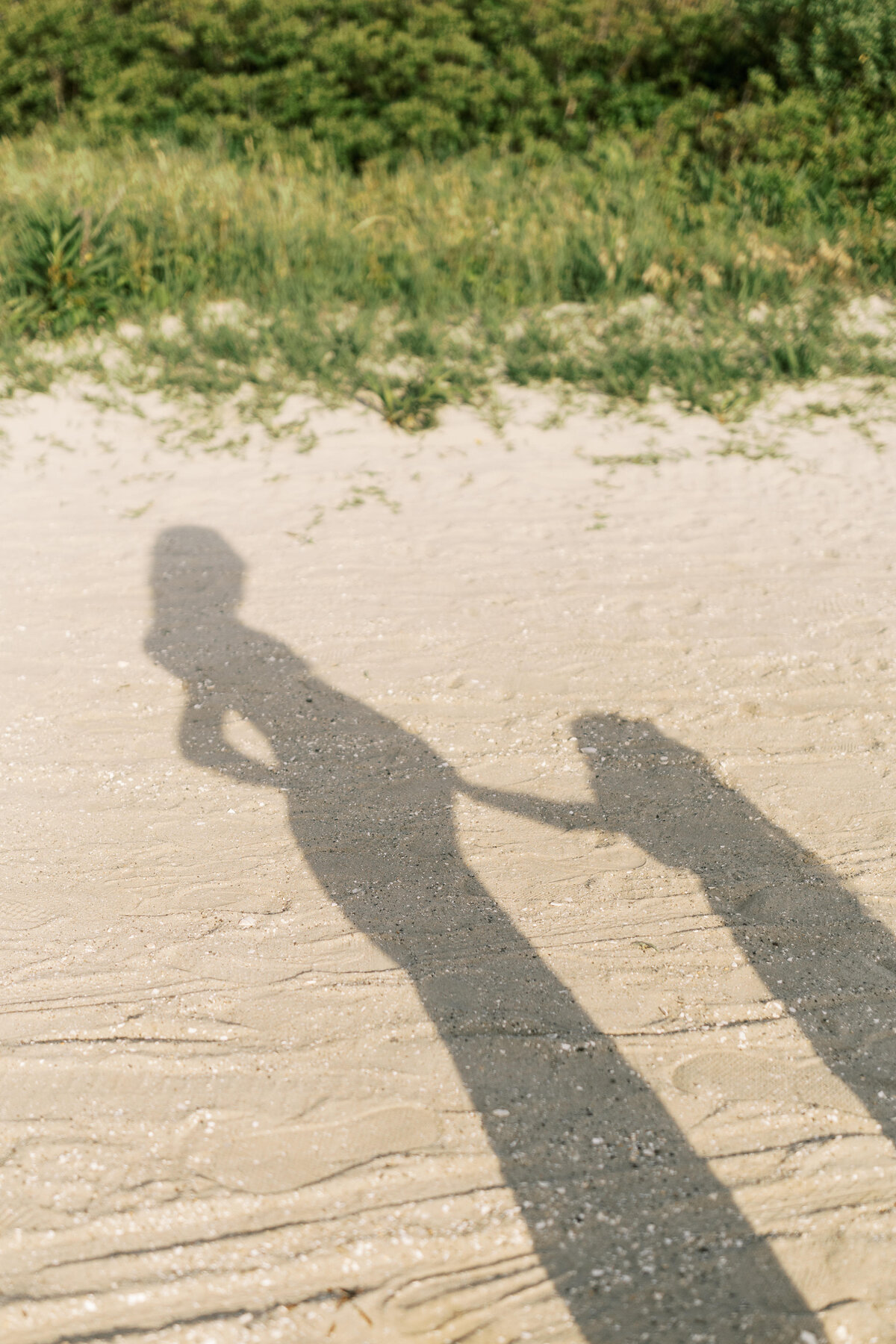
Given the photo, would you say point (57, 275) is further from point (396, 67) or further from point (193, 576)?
point (396, 67)

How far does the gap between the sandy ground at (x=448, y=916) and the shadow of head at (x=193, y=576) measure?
25 mm

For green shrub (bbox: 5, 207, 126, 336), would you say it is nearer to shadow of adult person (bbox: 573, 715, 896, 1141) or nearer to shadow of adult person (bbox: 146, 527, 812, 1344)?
shadow of adult person (bbox: 146, 527, 812, 1344)

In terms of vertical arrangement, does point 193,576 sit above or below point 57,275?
below

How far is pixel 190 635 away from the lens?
4875 millimetres

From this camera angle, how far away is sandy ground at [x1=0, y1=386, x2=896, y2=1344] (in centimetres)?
224

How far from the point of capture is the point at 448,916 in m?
3.25

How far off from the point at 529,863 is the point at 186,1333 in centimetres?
173

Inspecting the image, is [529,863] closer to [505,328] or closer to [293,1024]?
[293,1024]

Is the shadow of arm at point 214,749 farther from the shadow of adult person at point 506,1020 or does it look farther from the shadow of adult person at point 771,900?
the shadow of adult person at point 771,900

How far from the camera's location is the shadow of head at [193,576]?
5.09 meters

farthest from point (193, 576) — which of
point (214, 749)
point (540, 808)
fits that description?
point (540, 808)

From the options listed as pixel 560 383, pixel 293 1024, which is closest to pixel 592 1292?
pixel 293 1024

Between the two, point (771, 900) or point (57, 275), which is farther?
point (57, 275)

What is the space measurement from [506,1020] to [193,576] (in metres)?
3.31
